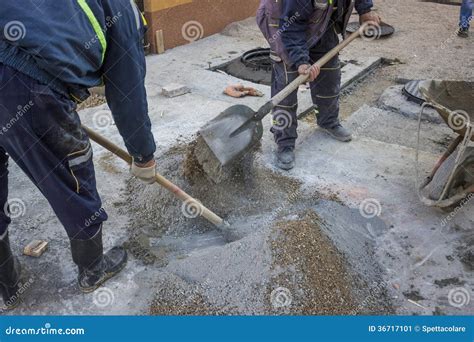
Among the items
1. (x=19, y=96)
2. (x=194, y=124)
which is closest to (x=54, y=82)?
(x=19, y=96)

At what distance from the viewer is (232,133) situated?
3.56 meters

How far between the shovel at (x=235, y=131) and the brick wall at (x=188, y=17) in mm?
3544

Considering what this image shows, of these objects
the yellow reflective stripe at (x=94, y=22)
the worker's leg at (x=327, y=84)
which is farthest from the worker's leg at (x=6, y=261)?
the worker's leg at (x=327, y=84)

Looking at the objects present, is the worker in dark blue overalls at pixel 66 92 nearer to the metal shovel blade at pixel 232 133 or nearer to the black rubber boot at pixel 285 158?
Answer: the metal shovel blade at pixel 232 133

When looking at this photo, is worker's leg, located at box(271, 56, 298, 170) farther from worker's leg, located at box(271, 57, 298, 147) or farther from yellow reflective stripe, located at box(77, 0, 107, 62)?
yellow reflective stripe, located at box(77, 0, 107, 62)

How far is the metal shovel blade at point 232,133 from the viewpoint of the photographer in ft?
11.3

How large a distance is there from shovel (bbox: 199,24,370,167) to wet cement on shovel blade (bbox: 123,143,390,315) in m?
0.25

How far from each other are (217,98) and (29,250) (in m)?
2.97

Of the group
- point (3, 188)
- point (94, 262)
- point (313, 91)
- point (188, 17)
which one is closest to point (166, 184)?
point (94, 262)

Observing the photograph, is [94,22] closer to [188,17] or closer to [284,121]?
[284,121]

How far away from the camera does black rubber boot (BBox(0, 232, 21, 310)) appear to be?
9.04 feet

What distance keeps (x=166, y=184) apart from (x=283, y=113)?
158 cm

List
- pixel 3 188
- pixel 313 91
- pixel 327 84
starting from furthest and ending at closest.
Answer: pixel 313 91
pixel 327 84
pixel 3 188

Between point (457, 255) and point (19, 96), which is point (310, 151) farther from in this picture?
point (19, 96)
